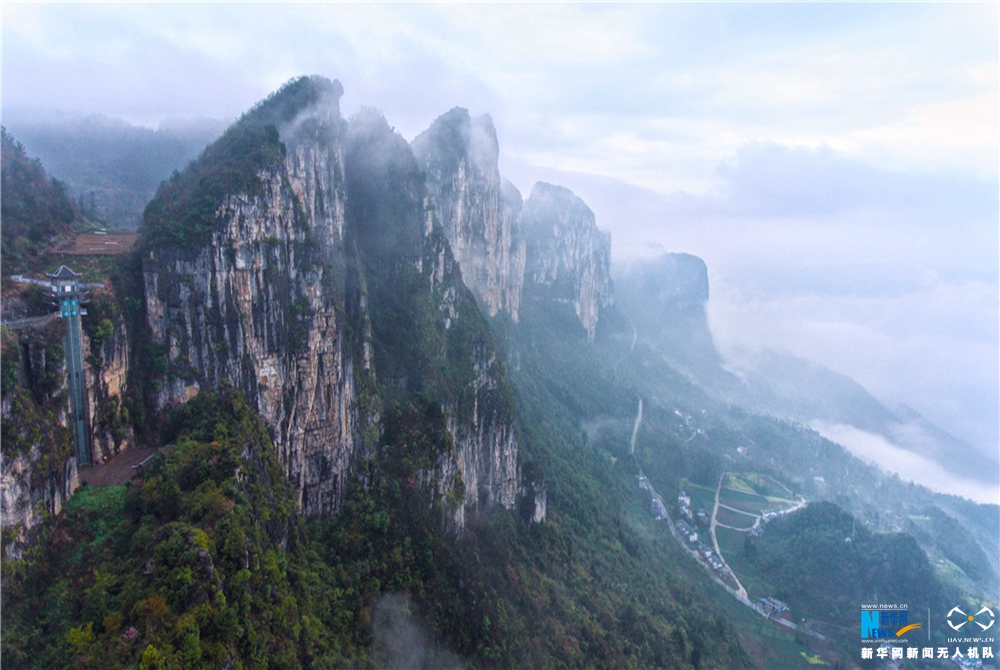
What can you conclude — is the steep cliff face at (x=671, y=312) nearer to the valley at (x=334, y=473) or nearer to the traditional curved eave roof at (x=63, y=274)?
the valley at (x=334, y=473)

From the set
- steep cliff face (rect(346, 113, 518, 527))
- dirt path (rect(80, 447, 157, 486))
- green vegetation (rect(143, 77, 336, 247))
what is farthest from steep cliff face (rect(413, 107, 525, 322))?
dirt path (rect(80, 447, 157, 486))

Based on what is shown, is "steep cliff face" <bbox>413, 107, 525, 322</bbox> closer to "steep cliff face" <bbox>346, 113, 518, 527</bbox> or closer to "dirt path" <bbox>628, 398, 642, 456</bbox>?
"steep cliff face" <bbox>346, 113, 518, 527</bbox>

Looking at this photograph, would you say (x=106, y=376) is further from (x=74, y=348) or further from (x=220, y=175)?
(x=220, y=175)

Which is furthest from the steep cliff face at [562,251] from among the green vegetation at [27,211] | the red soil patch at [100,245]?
the green vegetation at [27,211]

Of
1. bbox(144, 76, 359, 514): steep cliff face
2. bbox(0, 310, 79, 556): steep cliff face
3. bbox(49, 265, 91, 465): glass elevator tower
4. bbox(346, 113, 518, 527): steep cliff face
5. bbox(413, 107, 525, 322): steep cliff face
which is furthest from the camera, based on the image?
bbox(413, 107, 525, 322): steep cliff face

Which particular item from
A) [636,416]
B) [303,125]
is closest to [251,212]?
[303,125]
